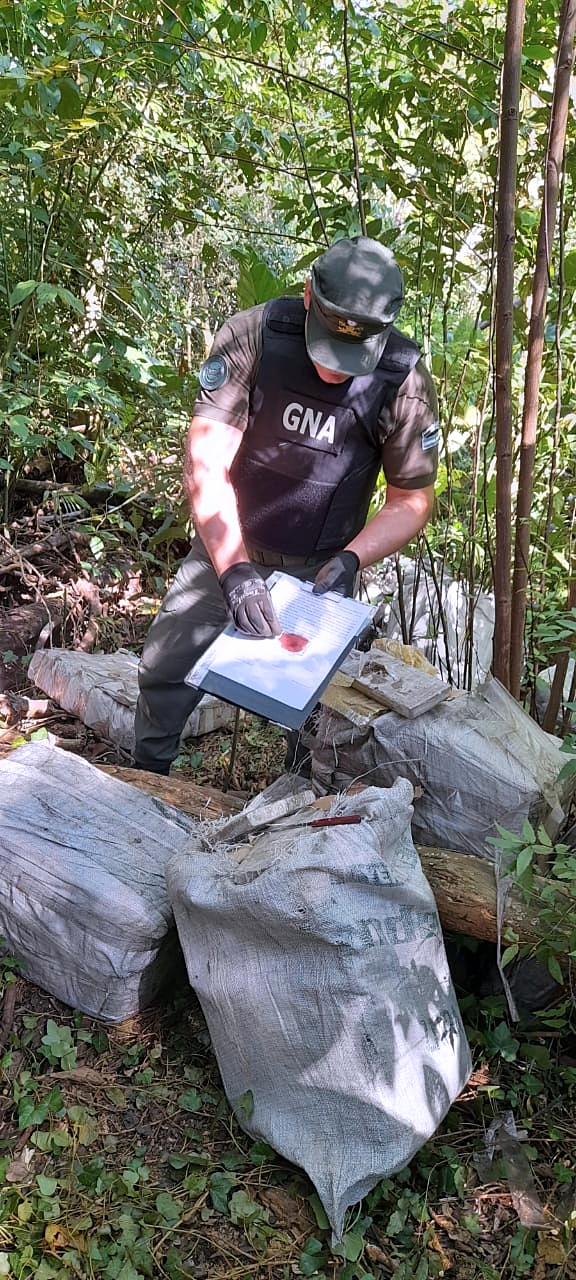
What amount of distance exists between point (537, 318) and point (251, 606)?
989mm

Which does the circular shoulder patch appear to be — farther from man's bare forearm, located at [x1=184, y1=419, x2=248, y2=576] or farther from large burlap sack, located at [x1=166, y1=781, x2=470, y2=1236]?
large burlap sack, located at [x1=166, y1=781, x2=470, y2=1236]

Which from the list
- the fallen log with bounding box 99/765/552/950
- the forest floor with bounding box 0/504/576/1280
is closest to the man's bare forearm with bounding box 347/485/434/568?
the fallen log with bounding box 99/765/552/950

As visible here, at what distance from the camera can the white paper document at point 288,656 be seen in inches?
70.3

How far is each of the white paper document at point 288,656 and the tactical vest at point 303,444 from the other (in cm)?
29

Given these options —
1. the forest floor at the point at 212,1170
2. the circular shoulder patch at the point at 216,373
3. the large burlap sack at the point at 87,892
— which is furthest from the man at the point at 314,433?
the forest floor at the point at 212,1170

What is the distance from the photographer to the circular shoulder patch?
2.15 m

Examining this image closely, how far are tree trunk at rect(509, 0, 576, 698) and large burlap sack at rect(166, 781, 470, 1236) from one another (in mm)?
806

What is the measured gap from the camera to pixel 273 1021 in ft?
5.04

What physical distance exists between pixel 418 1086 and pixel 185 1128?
487mm

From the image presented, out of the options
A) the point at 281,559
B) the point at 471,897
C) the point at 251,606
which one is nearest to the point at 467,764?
the point at 471,897

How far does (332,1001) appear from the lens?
1.49 m

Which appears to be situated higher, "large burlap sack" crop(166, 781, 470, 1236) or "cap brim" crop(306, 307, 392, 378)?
"cap brim" crop(306, 307, 392, 378)

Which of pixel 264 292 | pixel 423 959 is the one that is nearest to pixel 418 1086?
pixel 423 959

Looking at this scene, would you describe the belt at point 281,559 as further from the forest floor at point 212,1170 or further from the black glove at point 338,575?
the forest floor at point 212,1170
